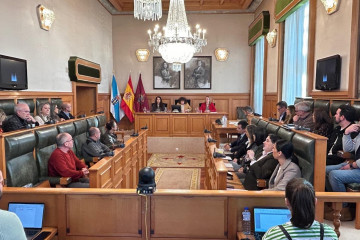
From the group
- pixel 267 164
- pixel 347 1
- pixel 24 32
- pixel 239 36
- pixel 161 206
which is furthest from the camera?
pixel 239 36

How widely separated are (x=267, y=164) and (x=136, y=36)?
810 cm

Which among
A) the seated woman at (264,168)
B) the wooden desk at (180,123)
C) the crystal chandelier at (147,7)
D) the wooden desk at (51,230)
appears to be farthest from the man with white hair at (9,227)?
the wooden desk at (180,123)

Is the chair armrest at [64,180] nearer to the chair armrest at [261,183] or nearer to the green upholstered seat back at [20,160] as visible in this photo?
the green upholstered seat back at [20,160]

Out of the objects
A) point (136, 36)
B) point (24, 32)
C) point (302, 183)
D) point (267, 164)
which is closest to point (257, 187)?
point (267, 164)

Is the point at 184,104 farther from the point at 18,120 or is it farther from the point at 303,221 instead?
the point at 303,221

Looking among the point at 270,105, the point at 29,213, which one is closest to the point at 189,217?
the point at 29,213

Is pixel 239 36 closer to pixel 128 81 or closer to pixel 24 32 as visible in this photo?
pixel 128 81

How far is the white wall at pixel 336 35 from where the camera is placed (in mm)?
4012

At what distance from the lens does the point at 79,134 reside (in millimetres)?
4910

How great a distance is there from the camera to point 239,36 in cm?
992

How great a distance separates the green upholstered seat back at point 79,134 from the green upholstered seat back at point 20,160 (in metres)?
1.34

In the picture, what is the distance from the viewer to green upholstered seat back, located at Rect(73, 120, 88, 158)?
4746mm

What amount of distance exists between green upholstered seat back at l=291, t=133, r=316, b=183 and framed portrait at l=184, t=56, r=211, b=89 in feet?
23.6

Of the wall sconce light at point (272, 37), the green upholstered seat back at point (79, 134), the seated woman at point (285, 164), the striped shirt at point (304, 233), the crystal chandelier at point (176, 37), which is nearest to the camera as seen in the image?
the striped shirt at point (304, 233)
